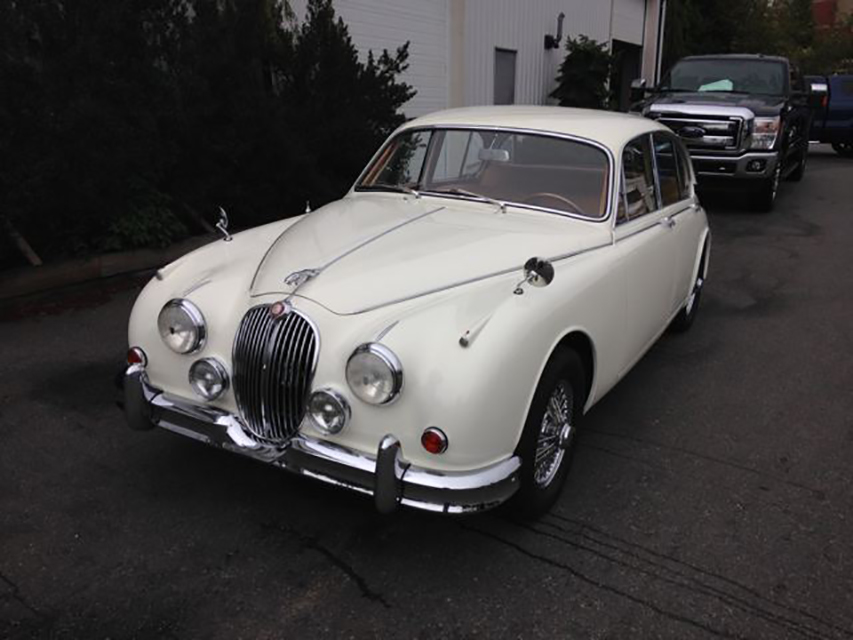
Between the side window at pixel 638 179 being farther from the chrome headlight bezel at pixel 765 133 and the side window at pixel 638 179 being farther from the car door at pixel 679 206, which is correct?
the chrome headlight bezel at pixel 765 133

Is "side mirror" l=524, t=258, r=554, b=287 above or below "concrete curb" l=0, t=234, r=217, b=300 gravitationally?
above

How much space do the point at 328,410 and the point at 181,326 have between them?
0.81 m

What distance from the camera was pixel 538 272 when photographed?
9.78 ft

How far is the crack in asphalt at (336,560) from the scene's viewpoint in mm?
2707

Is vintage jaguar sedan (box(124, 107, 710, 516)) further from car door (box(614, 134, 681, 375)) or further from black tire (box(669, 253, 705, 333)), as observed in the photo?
black tire (box(669, 253, 705, 333))

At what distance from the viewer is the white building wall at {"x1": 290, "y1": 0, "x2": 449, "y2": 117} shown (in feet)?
33.6

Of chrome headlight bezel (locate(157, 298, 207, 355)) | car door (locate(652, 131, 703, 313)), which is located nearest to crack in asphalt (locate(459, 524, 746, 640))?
chrome headlight bezel (locate(157, 298, 207, 355))

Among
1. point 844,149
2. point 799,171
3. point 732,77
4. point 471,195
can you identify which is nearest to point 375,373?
point 471,195

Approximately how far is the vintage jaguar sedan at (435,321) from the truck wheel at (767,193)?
6731 millimetres

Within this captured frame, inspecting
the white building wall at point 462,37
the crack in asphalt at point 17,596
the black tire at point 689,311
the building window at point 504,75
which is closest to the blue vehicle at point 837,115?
the white building wall at point 462,37

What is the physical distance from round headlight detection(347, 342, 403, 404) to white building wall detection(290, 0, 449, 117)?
828cm

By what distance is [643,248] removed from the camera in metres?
3.96

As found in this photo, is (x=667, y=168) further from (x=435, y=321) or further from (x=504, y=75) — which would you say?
(x=504, y=75)

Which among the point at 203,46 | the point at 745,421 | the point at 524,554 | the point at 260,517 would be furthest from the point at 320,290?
the point at 203,46
